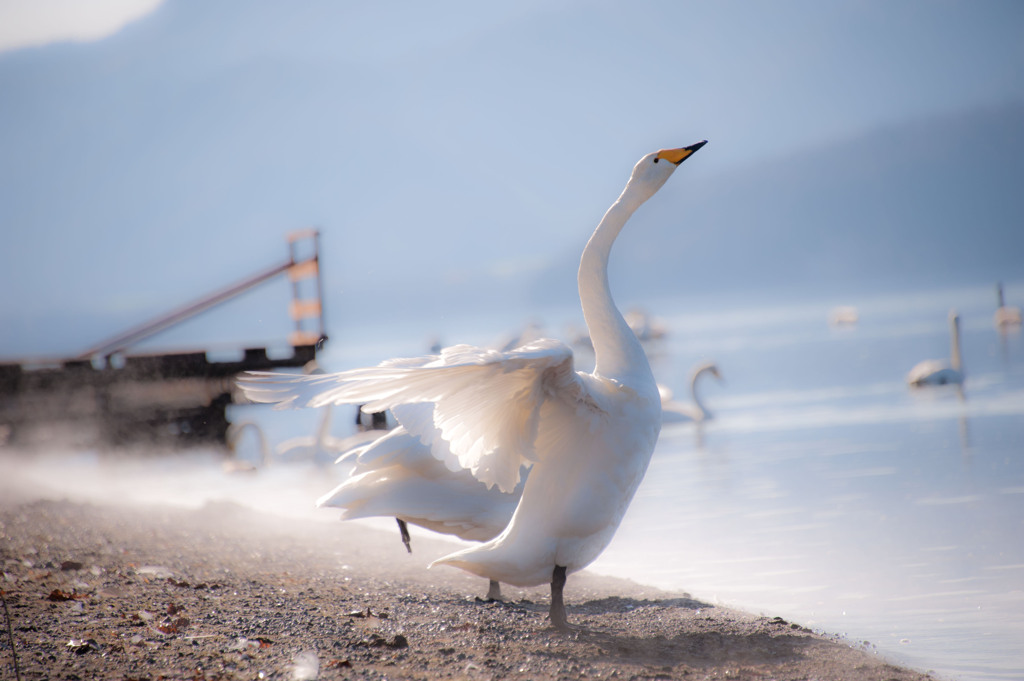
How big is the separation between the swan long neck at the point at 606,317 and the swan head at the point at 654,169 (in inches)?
7.3

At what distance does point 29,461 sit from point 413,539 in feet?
35.1

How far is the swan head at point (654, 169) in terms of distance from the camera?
559cm

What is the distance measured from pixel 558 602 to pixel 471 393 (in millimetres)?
1518

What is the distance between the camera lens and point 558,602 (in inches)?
193

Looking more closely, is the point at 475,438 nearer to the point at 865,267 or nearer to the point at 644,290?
the point at 865,267

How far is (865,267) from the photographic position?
135125 mm

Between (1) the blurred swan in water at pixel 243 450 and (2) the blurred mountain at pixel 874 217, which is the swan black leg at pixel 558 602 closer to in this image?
(1) the blurred swan in water at pixel 243 450

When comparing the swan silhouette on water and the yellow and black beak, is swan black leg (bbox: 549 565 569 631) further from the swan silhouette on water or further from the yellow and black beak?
the yellow and black beak

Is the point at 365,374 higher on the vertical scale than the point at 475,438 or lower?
higher

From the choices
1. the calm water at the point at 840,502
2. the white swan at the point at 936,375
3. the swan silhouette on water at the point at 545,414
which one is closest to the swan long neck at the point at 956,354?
the white swan at the point at 936,375

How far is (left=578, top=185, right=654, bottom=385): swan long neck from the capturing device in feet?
16.5

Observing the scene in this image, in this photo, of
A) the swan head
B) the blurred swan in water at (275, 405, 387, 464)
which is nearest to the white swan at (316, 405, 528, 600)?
the swan head

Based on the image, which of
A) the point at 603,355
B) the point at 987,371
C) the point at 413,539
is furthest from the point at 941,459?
the point at 987,371

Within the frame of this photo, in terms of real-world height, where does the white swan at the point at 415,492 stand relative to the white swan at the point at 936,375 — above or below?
above
